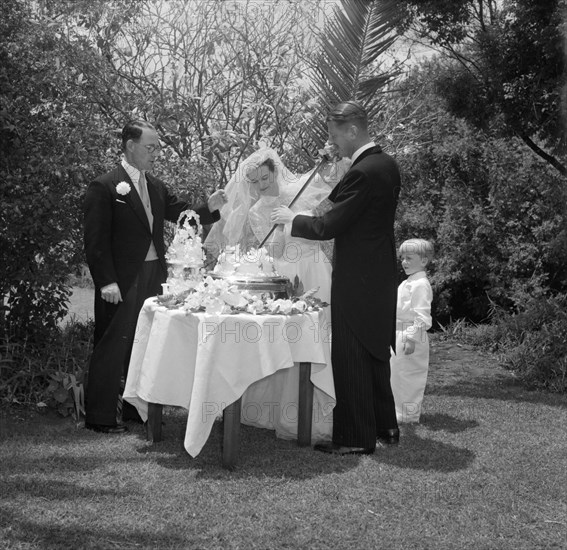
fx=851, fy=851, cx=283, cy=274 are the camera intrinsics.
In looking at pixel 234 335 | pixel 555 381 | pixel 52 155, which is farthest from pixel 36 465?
pixel 555 381

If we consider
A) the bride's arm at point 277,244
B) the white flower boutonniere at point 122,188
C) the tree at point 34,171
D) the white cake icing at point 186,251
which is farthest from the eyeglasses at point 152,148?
the bride's arm at point 277,244

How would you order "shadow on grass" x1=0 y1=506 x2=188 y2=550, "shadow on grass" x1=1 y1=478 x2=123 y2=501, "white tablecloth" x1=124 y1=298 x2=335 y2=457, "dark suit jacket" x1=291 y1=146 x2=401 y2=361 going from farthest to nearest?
"dark suit jacket" x1=291 y1=146 x2=401 y2=361, "white tablecloth" x1=124 y1=298 x2=335 y2=457, "shadow on grass" x1=1 y1=478 x2=123 y2=501, "shadow on grass" x1=0 y1=506 x2=188 y2=550

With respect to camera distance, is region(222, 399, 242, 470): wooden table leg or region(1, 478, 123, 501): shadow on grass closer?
region(1, 478, 123, 501): shadow on grass

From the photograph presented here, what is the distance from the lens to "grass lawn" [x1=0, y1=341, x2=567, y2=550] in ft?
13.5

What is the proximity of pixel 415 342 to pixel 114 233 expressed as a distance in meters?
2.35

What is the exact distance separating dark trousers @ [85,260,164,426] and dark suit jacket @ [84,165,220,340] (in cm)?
7

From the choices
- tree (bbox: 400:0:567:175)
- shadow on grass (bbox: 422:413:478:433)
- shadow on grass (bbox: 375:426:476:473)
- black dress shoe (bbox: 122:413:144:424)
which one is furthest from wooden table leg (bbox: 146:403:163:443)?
tree (bbox: 400:0:567:175)

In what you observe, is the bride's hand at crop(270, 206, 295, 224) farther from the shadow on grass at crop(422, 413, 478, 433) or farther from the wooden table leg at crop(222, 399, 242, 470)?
the shadow on grass at crop(422, 413, 478, 433)

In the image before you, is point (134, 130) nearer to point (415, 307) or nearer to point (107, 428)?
point (107, 428)

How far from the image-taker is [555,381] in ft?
27.1

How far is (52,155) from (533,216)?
6.25m

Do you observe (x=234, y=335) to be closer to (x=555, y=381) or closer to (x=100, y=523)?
(x=100, y=523)

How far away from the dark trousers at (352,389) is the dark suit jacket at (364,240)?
0.07m

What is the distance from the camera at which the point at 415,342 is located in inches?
250
